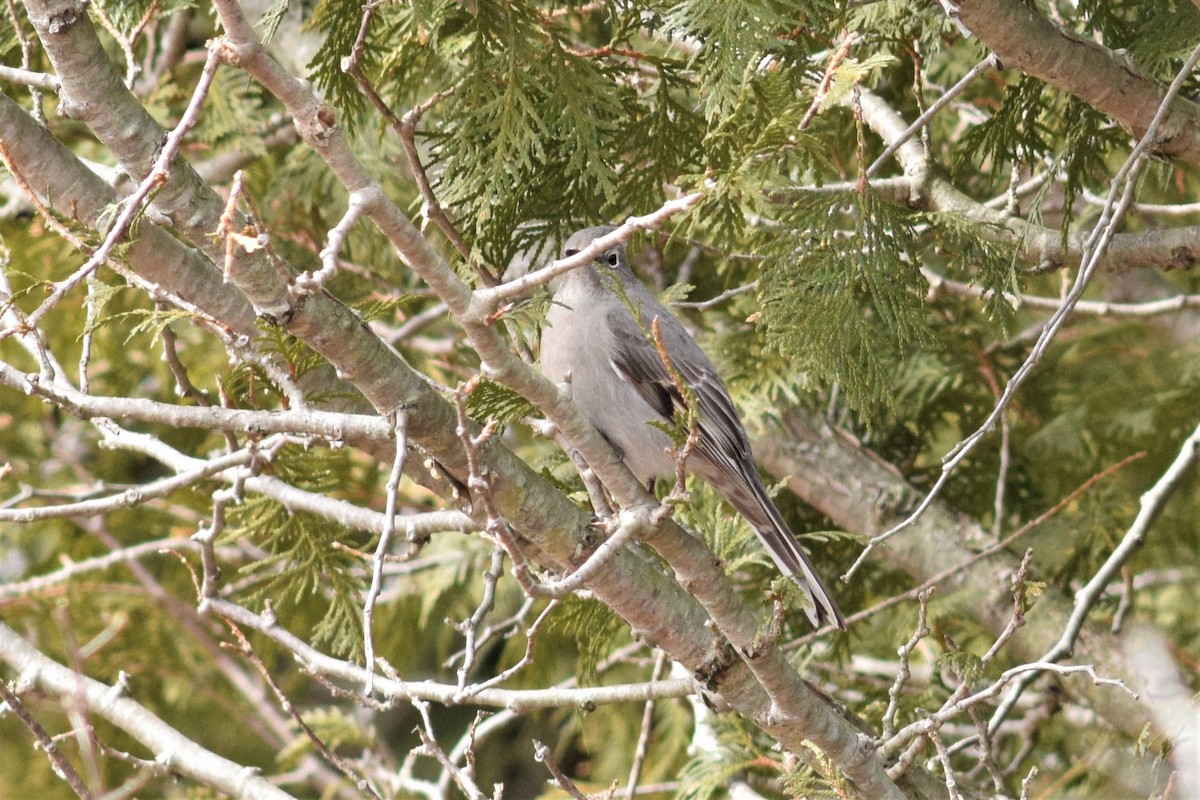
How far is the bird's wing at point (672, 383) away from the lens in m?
4.04

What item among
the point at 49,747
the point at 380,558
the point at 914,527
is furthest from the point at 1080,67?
the point at 49,747

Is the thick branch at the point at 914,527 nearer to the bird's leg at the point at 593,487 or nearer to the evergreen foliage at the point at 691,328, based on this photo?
the evergreen foliage at the point at 691,328

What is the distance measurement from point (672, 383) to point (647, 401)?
0.10 metres

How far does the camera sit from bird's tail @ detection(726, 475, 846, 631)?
3.88m

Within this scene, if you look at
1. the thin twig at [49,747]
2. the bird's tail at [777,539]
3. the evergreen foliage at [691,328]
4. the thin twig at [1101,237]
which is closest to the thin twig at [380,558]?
the evergreen foliage at [691,328]

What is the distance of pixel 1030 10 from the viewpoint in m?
2.86

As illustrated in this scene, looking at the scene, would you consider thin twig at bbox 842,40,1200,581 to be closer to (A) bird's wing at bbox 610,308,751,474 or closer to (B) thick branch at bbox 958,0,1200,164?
(B) thick branch at bbox 958,0,1200,164

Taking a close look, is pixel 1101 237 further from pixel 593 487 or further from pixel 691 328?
pixel 691 328

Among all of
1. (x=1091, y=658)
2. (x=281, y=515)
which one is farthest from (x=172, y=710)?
(x=1091, y=658)

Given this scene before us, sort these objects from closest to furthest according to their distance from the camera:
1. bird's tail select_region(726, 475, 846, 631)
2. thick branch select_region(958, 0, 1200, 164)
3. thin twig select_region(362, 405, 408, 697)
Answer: thin twig select_region(362, 405, 408, 697)
thick branch select_region(958, 0, 1200, 164)
bird's tail select_region(726, 475, 846, 631)

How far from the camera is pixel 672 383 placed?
4.05 metres

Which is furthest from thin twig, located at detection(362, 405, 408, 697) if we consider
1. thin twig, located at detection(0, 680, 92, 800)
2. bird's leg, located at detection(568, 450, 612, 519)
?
thin twig, located at detection(0, 680, 92, 800)

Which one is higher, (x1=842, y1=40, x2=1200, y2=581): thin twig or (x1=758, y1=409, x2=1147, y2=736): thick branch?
(x1=842, y1=40, x2=1200, y2=581): thin twig

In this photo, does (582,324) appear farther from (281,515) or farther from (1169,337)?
(1169,337)
